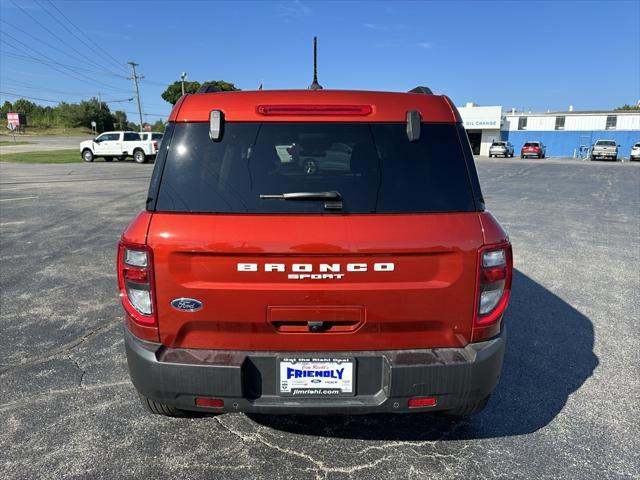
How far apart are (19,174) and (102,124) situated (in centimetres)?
Answer: 7965

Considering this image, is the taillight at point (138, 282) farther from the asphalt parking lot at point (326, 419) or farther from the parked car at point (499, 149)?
the parked car at point (499, 149)

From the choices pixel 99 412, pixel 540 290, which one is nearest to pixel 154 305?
pixel 99 412

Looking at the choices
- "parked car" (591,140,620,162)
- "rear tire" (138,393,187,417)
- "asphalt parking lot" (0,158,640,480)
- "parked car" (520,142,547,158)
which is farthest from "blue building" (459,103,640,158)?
"rear tire" (138,393,187,417)

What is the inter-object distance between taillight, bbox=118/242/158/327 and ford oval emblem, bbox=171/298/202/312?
0.39ft

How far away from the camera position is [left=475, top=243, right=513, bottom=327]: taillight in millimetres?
2219

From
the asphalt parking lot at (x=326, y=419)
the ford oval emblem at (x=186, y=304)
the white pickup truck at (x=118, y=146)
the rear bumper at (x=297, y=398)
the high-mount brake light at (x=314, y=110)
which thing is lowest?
the asphalt parking lot at (x=326, y=419)

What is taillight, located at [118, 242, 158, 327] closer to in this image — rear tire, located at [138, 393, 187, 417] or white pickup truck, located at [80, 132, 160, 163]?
rear tire, located at [138, 393, 187, 417]

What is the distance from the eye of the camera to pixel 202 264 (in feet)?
7.00

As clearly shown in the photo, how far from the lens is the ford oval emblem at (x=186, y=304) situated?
216 centimetres

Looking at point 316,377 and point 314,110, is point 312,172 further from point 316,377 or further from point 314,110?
point 316,377

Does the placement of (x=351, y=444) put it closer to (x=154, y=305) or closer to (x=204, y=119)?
(x=154, y=305)

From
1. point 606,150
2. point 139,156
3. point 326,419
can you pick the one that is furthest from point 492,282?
point 606,150

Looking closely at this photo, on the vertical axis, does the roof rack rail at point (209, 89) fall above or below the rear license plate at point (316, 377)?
above

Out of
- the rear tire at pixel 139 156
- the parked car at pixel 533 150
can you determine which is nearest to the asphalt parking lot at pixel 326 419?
A: the rear tire at pixel 139 156
